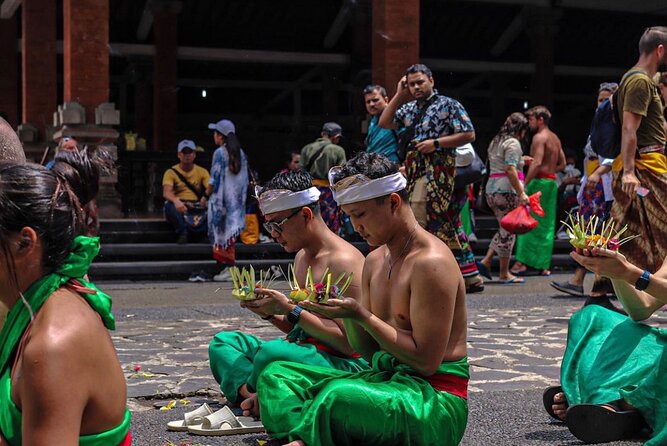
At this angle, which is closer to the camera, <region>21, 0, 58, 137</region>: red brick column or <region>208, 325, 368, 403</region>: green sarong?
<region>208, 325, 368, 403</region>: green sarong

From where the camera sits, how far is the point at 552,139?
10.8 meters

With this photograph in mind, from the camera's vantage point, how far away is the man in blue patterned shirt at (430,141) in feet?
27.2

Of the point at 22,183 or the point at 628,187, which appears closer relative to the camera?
the point at 22,183

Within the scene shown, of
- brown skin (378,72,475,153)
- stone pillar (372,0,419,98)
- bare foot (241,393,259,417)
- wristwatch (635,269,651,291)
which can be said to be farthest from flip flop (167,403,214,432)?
stone pillar (372,0,419,98)

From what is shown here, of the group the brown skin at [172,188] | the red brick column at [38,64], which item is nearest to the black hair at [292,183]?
the brown skin at [172,188]

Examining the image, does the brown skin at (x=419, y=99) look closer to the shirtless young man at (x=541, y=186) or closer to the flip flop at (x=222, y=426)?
the shirtless young man at (x=541, y=186)

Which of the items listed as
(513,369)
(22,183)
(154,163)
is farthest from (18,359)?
(154,163)

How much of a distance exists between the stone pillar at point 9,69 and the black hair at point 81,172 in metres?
19.6

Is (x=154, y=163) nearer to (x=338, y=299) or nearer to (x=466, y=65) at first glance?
(x=466, y=65)

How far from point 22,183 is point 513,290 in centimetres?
802

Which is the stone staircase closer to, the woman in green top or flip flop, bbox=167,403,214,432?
flip flop, bbox=167,403,214,432

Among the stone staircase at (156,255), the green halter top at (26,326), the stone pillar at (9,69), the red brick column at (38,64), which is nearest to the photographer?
the green halter top at (26,326)

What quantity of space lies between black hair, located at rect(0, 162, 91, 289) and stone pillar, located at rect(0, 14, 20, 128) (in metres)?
21.1

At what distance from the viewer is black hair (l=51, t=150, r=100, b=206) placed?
349 centimetres
